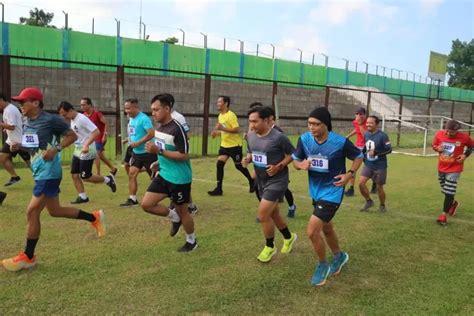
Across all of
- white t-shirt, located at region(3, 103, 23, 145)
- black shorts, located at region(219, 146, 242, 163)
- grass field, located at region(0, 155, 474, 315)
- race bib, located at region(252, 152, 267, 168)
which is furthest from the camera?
black shorts, located at region(219, 146, 242, 163)

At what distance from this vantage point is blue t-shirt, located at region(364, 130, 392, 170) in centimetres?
823

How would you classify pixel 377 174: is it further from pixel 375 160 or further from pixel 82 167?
pixel 82 167

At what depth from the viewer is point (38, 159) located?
4.99 m

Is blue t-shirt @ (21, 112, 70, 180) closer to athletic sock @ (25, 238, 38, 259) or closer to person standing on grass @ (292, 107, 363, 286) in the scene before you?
athletic sock @ (25, 238, 38, 259)

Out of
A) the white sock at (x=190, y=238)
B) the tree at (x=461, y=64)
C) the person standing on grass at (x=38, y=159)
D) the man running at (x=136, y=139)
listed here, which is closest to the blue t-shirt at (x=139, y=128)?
the man running at (x=136, y=139)

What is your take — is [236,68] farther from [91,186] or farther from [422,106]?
[91,186]

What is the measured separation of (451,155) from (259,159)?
12.8 feet

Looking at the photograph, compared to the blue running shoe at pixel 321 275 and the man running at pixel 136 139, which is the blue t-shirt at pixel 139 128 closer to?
the man running at pixel 136 139

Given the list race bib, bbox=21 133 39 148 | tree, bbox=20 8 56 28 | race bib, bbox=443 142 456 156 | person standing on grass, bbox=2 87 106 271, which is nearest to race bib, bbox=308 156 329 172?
person standing on grass, bbox=2 87 106 271

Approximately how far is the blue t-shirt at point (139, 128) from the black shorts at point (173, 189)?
87.7 inches

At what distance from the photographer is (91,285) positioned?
14.9ft

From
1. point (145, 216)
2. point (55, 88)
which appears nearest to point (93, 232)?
point (145, 216)

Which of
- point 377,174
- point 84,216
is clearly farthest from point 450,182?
point 84,216

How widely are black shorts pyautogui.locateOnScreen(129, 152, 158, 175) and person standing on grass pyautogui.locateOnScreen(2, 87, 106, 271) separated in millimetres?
2767
